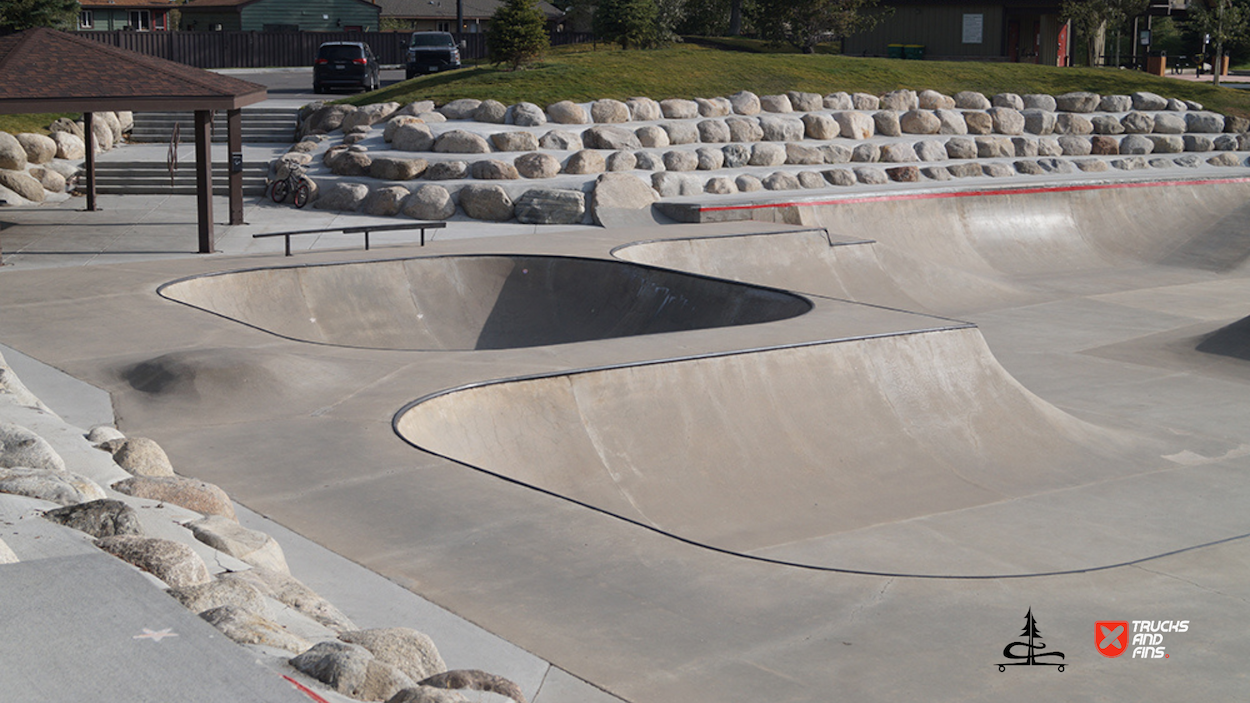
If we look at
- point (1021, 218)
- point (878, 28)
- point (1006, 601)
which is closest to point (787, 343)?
point (1006, 601)

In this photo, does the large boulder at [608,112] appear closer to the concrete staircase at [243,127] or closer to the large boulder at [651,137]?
the large boulder at [651,137]

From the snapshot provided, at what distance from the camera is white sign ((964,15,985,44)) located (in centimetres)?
3722

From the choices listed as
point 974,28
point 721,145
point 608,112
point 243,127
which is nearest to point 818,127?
point 721,145

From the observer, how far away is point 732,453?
9.09 meters

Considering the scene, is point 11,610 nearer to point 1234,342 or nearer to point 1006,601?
point 1006,601

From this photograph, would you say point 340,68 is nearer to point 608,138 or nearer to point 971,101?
point 608,138

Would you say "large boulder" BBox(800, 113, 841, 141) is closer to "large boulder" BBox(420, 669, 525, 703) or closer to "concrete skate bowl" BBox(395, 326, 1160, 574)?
"concrete skate bowl" BBox(395, 326, 1160, 574)

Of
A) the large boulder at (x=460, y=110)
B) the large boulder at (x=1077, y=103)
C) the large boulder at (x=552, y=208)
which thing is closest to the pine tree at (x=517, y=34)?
the large boulder at (x=460, y=110)

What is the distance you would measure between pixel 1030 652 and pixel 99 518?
4.19 m

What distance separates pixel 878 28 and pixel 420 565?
1433 inches

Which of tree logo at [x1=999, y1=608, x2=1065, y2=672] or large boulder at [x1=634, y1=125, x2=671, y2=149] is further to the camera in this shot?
large boulder at [x1=634, y1=125, x2=671, y2=149]

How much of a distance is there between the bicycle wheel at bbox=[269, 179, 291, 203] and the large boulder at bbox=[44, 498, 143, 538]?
17.9 m

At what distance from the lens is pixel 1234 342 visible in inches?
587

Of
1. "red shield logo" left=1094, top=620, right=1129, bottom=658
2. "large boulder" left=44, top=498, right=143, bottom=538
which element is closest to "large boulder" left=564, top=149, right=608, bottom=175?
"red shield logo" left=1094, top=620, right=1129, bottom=658
